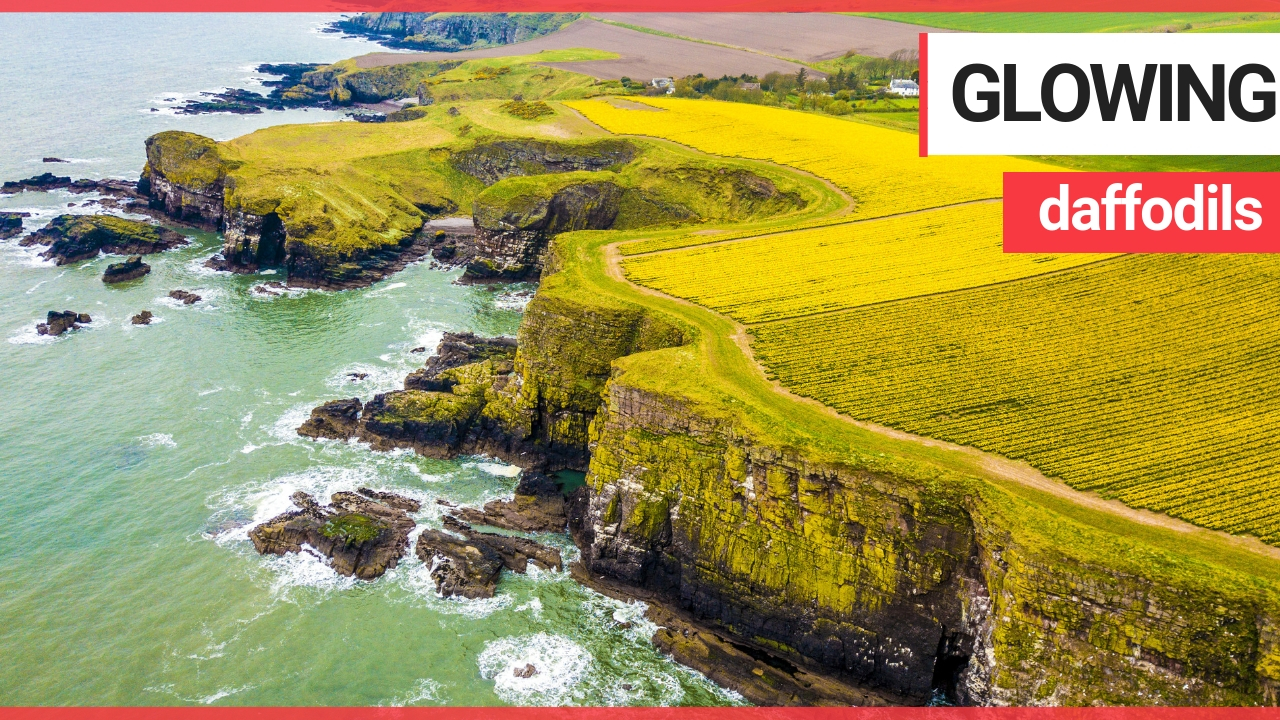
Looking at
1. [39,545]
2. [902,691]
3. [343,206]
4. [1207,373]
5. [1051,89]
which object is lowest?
[902,691]

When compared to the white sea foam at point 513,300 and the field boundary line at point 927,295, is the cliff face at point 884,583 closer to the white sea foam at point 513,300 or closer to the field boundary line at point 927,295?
the field boundary line at point 927,295

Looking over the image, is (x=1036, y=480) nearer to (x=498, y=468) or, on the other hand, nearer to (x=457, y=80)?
(x=498, y=468)

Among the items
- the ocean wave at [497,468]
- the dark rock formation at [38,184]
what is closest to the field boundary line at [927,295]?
the ocean wave at [497,468]

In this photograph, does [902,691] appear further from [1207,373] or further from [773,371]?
[1207,373]

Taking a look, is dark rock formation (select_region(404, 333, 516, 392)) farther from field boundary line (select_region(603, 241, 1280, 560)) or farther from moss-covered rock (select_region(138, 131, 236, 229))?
moss-covered rock (select_region(138, 131, 236, 229))

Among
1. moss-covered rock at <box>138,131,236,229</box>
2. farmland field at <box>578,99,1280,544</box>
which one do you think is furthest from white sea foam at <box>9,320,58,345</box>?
farmland field at <box>578,99,1280,544</box>

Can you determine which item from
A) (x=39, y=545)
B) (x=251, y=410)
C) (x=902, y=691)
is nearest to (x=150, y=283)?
(x=251, y=410)
